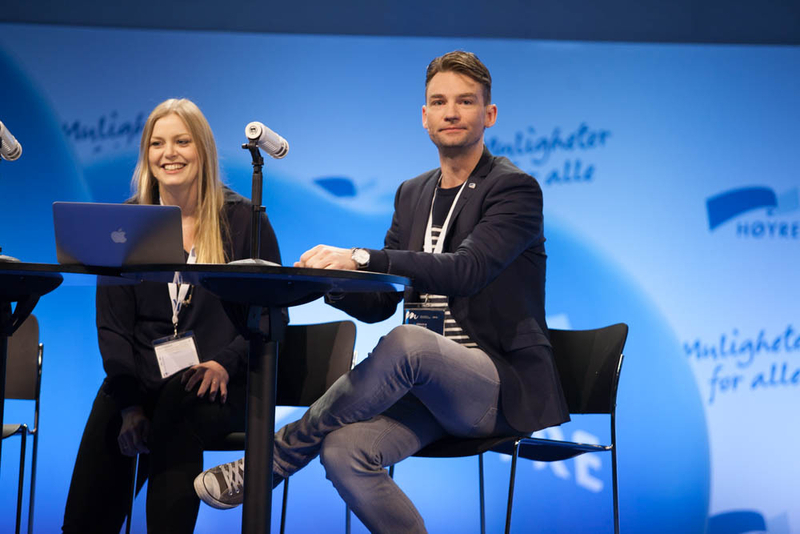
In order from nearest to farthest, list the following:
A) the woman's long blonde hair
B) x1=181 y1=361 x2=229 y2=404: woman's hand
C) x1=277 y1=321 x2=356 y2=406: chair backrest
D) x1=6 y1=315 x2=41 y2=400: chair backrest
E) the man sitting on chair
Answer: the man sitting on chair → x1=181 y1=361 x2=229 y2=404: woman's hand → the woman's long blonde hair → x1=277 y1=321 x2=356 y2=406: chair backrest → x1=6 y1=315 x2=41 y2=400: chair backrest

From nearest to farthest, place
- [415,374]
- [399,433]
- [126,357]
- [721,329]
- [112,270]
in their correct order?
[112,270]
[415,374]
[399,433]
[126,357]
[721,329]

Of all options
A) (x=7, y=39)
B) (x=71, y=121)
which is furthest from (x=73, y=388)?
(x=7, y=39)

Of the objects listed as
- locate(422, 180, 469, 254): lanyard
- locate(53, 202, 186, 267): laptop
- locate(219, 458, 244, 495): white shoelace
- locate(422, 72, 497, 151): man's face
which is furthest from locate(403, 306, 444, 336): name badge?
locate(53, 202, 186, 267): laptop

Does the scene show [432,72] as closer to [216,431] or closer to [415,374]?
[415,374]

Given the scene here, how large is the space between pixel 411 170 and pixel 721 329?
1.66m

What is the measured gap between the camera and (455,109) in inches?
89.8

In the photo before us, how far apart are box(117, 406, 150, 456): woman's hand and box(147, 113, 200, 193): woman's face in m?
0.70

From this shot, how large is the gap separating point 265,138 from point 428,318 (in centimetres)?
69

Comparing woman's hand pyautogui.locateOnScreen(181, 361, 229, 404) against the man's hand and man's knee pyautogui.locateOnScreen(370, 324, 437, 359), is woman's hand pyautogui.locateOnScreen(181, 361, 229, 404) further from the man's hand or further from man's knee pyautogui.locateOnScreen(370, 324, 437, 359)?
the man's hand

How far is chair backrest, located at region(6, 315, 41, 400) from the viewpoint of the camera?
2.77 m

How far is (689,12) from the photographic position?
4.05m

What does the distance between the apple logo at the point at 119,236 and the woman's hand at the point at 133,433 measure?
0.75 meters

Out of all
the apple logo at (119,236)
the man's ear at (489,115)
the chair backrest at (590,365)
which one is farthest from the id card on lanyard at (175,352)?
the chair backrest at (590,365)

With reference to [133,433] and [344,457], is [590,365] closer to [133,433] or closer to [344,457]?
[344,457]
